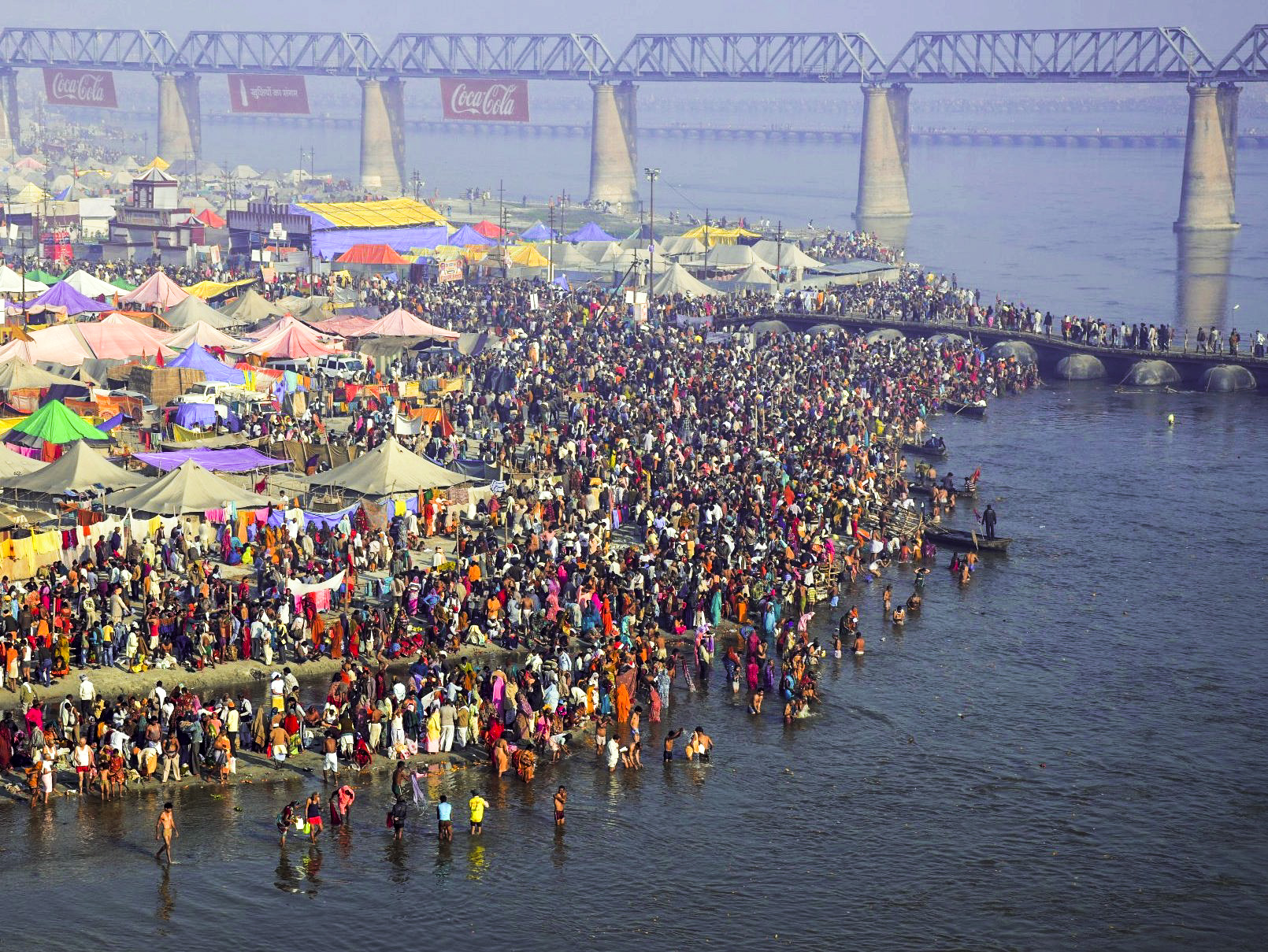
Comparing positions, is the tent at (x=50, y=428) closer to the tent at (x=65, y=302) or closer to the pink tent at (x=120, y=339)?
the pink tent at (x=120, y=339)

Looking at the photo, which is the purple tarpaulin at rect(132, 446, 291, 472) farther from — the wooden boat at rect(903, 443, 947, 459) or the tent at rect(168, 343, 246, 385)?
the wooden boat at rect(903, 443, 947, 459)

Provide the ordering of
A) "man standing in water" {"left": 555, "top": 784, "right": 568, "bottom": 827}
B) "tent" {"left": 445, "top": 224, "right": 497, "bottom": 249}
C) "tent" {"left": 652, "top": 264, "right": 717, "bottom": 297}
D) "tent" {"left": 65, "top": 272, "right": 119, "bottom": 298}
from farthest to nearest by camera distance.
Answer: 1. "tent" {"left": 445, "top": 224, "right": 497, "bottom": 249}
2. "tent" {"left": 652, "top": 264, "right": 717, "bottom": 297}
3. "tent" {"left": 65, "top": 272, "right": 119, "bottom": 298}
4. "man standing in water" {"left": 555, "top": 784, "right": 568, "bottom": 827}

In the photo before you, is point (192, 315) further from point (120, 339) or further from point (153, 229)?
point (153, 229)

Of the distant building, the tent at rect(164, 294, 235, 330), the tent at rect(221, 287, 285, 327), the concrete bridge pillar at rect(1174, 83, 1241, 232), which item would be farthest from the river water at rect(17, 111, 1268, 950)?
the concrete bridge pillar at rect(1174, 83, 1241, 232)

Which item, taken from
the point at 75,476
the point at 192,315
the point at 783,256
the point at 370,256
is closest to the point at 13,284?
the point at 192,315

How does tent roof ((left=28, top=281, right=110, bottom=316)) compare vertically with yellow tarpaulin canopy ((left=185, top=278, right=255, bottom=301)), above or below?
below

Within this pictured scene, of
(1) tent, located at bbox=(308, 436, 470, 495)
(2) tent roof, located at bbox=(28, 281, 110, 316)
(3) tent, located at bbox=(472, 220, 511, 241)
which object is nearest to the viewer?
(1) tent, located at bbox=(308, 436, 470, 495)

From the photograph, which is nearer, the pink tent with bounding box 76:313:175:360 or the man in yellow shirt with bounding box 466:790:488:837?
the man in yellow shirt with bounding box 466:790:488:837
